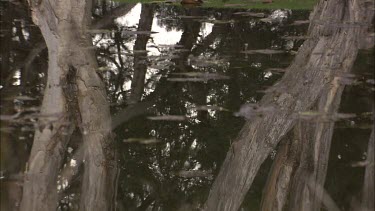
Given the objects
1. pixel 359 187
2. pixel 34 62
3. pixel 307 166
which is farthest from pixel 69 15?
pixel 359 187

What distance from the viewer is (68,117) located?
149 inches

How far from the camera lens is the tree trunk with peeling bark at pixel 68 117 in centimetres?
353

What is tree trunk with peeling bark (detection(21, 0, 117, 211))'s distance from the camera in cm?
353

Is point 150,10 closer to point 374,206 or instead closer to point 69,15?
point 69,15

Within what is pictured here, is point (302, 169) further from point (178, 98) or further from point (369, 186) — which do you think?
point (178, 98)

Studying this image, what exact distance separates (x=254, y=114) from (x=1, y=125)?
1.54 meters

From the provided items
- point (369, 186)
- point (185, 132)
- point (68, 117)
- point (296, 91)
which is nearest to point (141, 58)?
point (185, 132)

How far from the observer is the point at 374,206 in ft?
11.7

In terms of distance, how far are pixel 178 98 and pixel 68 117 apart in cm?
88

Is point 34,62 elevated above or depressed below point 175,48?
below

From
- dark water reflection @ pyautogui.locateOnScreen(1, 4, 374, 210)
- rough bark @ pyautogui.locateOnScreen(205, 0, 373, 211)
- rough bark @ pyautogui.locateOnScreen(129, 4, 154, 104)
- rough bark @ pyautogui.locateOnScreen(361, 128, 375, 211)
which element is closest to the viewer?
rough bark @ pyautogui.locateOnScreen(205, 0, 373, 211)

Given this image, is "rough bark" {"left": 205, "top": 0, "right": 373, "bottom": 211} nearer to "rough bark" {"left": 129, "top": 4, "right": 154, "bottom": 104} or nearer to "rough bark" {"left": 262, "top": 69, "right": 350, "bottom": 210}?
"rough bark" {"left": 262, "top": 69, "right": 350, "bottom": 210}

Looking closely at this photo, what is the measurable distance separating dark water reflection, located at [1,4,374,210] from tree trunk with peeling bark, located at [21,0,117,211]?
129mm

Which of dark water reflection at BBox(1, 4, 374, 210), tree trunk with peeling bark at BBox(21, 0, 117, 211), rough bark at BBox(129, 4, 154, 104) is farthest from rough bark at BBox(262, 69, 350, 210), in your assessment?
rough bark at BBox(129, 4, 154, 104)
